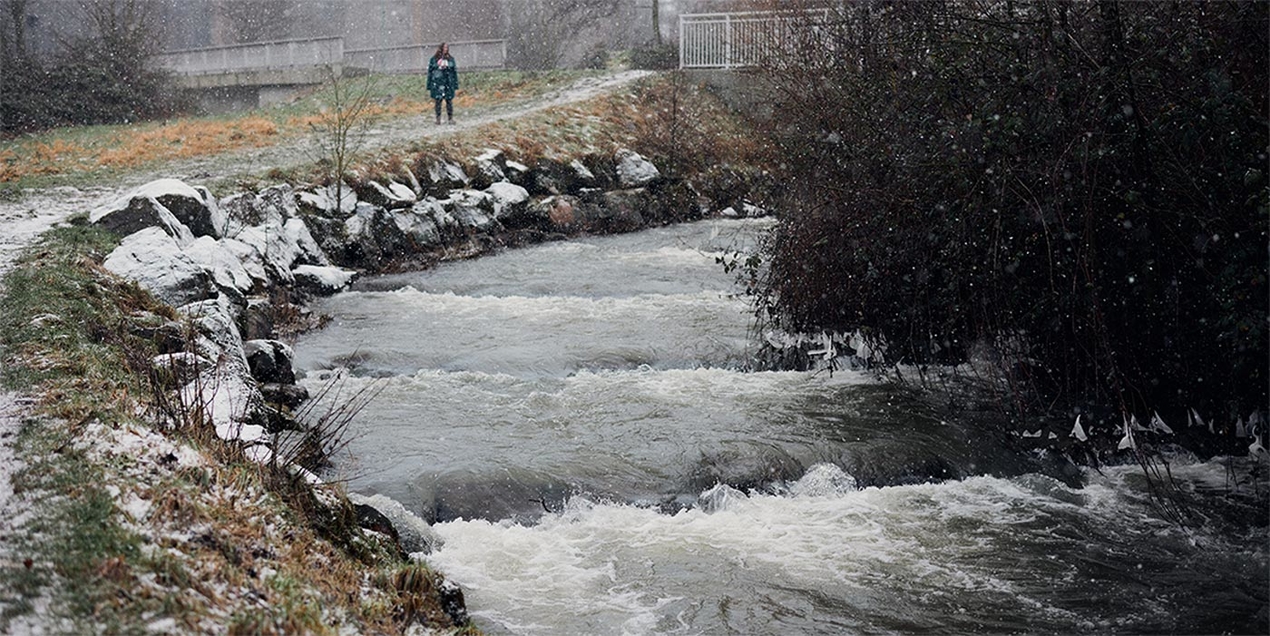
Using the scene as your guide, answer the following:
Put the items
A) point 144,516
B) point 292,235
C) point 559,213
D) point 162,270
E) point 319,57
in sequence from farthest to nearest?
point 319,57
point 559,213
point 292,235
point 162,270
point 144,516

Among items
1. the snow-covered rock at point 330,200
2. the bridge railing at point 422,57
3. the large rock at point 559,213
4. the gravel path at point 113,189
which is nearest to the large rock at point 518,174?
the large rock at point 559,213

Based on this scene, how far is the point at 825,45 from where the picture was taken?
12.6 metres

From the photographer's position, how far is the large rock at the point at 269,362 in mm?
9555

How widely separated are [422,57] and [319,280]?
86.7 ft

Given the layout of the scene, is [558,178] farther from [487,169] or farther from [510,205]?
[510,205]

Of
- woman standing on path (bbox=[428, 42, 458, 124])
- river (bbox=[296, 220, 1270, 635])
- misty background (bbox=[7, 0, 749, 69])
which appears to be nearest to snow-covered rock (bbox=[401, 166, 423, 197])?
woman standing on path (bbox=[428, 42, 458, 124])

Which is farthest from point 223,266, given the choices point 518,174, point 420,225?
point 518,174

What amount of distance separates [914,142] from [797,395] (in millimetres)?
2721

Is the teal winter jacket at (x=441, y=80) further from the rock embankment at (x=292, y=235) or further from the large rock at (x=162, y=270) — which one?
the large rock at (x=162, y=270)

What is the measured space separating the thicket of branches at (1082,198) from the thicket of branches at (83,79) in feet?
77.6

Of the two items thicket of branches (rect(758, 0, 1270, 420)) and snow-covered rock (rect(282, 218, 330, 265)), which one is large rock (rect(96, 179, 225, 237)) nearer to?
snow-covered rock (rect(282, 218, 330, 265))

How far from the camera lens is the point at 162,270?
33.6 ft

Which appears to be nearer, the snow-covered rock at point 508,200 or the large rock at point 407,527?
the large rock at point 407,527

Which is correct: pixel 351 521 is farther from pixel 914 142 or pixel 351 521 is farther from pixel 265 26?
pixel 265 26
